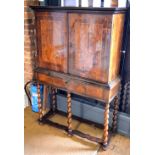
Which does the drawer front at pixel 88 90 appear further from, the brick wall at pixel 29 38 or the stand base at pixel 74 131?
the brick wall at pixel 29 38

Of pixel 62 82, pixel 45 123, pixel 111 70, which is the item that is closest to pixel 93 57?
pixel 111 70

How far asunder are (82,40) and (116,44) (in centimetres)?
35

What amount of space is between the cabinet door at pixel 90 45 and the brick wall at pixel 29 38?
860 mm

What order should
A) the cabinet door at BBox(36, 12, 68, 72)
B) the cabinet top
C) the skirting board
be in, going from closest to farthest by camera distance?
the cabinet top < the cabinet door at BBox(36, 12, 68, 72) < the skirting board

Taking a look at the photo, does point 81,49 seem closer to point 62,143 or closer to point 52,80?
point 52,80

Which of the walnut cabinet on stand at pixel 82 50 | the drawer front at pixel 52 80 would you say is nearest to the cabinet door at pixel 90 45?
the walnut cabinet on stand at pixel 82 50

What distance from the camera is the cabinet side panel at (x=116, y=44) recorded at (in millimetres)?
1764

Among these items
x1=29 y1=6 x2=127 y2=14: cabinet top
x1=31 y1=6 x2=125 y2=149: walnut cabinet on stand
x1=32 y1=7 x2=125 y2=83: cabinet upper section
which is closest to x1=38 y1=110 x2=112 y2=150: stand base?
x1=31 y1=6 x2=125 y2=149: walnut cabinet on stand

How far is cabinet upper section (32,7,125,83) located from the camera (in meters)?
1.76

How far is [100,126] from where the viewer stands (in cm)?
249

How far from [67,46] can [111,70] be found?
54cm

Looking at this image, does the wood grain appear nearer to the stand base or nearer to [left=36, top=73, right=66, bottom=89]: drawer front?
[left=36, top=73, right=66, bottom=89]: drawer front

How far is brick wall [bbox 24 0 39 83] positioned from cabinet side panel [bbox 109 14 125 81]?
127cm

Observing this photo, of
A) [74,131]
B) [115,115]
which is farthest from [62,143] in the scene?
[115,115]
